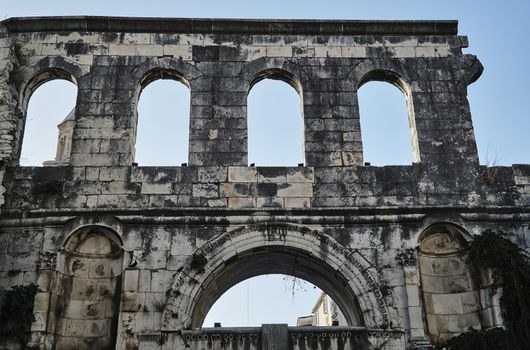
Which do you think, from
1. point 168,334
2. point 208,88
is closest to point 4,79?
point 208,88

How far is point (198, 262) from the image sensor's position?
10.5 m

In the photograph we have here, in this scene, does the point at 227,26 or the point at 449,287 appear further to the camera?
the point at 227,26

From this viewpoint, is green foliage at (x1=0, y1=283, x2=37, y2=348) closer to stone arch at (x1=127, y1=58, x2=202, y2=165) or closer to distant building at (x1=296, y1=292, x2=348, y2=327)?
stone arch at (x1=127, y1=58, x2=202, y2=165)

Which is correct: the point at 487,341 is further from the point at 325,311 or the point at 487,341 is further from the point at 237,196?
the point at 325,311

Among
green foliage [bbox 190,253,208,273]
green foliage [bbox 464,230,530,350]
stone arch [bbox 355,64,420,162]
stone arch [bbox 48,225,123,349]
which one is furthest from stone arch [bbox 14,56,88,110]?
green foliage [bbox 464,230,530,350]

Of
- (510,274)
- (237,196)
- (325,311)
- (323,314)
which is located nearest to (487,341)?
(510,274)

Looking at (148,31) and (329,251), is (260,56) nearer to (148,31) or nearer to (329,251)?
(148,31)

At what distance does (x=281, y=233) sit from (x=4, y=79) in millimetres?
5878

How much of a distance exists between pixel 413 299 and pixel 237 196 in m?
3.48

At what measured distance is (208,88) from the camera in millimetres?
12086

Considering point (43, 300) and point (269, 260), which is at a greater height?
point (269, 260)

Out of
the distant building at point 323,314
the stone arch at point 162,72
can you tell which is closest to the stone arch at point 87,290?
the stone arch at point 162,72

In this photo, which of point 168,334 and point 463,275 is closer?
point 168,334

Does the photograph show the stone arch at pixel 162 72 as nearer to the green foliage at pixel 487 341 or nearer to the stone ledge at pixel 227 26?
the stone ledge at pixel 227 26
